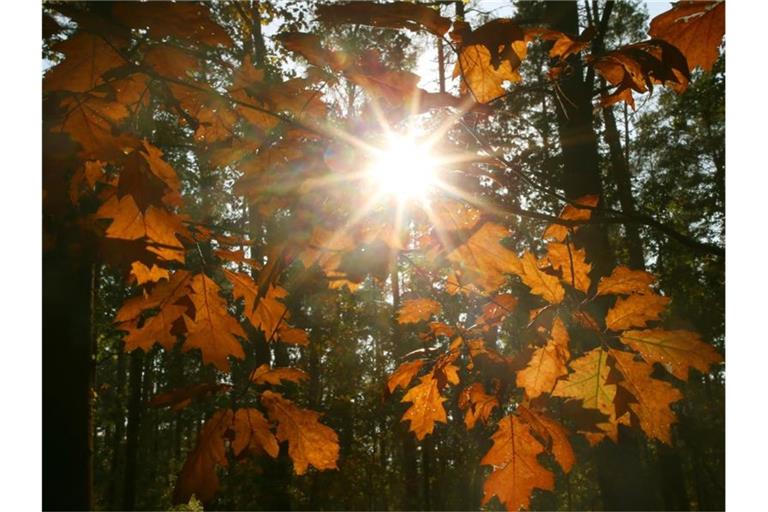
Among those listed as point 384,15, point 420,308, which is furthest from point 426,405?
point 384,15

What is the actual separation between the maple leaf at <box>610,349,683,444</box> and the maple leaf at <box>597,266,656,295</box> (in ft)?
0.67

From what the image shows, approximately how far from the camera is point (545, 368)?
1650 millimetres

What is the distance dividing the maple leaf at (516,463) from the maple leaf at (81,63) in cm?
156

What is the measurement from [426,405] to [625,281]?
0.90m

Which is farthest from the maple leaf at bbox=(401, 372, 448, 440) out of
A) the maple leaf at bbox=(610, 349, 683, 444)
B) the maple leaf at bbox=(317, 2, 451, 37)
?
the maple leaf at bbox=(317, 2, 451, 37)

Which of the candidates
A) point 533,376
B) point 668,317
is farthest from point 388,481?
point 533,376

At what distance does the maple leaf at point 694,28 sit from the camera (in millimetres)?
1314

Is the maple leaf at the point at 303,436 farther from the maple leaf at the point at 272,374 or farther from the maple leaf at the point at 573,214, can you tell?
the maple leaf at the point at 573,214

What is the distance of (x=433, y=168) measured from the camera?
151cm

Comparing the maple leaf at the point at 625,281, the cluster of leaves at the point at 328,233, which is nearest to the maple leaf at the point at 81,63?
the cluster of leaves at the point at 328,233

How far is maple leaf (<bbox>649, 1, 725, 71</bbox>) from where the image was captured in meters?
1.31

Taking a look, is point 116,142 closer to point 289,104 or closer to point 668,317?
point 289,104

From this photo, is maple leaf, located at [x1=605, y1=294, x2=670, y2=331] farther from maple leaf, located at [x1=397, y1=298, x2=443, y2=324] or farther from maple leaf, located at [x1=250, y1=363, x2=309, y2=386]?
maple leaf, located at [x1=250, y1=363, x2=309, y2=386]

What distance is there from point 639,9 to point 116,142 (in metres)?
17.1
